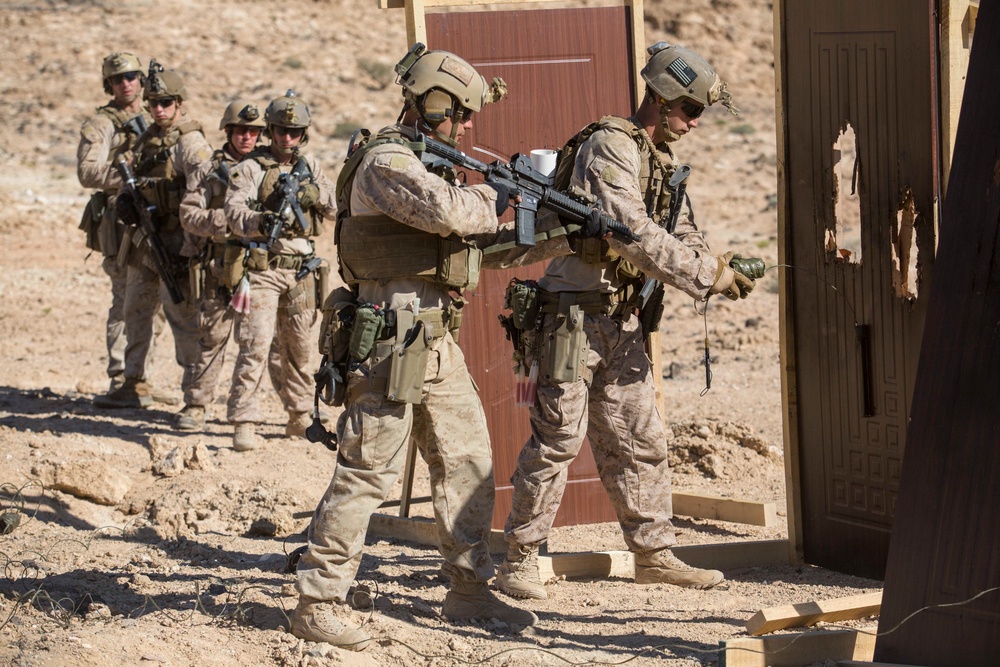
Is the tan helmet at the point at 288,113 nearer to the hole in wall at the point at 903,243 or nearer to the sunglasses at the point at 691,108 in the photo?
the sunglasses at the point at 691,108

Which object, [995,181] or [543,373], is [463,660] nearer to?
[543,373]

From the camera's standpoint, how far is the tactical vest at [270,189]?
783cm

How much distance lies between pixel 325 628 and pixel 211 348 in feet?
14.5

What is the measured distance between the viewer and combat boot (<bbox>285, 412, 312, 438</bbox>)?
8.33m

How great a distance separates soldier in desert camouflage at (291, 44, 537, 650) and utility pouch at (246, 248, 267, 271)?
3312mm

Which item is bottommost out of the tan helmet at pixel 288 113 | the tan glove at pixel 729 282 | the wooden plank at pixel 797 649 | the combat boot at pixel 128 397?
the wooden plank at pixel 797 649

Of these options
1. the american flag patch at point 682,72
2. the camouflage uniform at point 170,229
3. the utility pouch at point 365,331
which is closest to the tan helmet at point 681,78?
the american flag patch at point 682,72

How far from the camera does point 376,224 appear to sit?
14.7 feet

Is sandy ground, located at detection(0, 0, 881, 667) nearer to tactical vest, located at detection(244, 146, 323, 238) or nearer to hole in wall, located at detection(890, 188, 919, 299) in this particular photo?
hole in wall, located at detection(890, 188, 919, 299)

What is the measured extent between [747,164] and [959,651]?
16882 mm

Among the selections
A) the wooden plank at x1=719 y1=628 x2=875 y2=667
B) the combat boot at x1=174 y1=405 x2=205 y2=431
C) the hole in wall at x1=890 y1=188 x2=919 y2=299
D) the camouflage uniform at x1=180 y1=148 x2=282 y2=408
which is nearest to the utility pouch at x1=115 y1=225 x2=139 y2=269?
the camouflage uniform at x1=180 y1=148 x2=282 y2=408

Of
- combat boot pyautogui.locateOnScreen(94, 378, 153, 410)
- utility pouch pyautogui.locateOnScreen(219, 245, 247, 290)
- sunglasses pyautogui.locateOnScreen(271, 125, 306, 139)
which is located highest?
sunglasses pyautogui.locateOnScreen(271, 125, 306, 139)

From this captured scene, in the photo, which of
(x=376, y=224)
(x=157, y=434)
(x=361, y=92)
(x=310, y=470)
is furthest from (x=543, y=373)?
(x=361, y=92)

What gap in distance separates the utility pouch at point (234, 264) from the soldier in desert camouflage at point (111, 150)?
151 cm
